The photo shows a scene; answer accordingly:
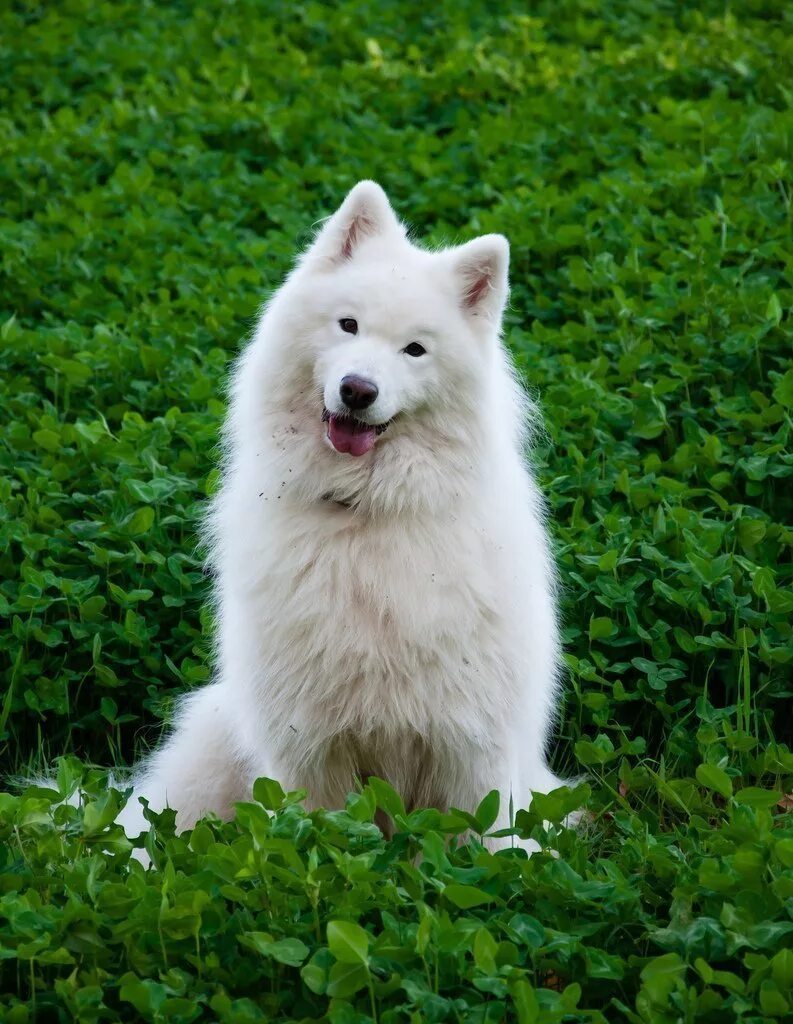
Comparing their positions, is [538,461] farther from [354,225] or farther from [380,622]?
[380,622]

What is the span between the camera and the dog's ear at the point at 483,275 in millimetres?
3596

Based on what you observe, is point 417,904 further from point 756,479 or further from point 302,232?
point 302,232

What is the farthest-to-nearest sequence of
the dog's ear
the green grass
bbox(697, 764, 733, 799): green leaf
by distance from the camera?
the dog's ear
bbox(697, 764, 733, 799): green leaf
the green grass

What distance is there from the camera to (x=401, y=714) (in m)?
3.48

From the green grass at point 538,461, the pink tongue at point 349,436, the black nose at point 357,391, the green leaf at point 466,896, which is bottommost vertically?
the green grass at point 538,461

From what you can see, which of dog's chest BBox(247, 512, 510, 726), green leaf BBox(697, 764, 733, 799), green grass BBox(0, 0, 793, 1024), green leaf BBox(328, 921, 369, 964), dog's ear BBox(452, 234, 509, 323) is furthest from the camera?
dog's ear BBox(452, 234, 509, 323)

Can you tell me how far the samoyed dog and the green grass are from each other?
40cm

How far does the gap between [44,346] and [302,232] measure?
1686 mm

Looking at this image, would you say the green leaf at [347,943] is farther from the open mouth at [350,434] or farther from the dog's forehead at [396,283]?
the dog's forehead at [396,283]

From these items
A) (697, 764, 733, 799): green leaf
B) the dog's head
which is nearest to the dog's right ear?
the dog's head

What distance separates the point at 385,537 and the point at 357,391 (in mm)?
431

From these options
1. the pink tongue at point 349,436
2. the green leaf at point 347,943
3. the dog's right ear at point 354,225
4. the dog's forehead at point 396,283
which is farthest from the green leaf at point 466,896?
the dog's right ear at point 354,225

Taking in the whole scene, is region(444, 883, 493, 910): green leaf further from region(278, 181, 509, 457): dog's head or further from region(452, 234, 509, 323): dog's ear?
region(452, 234, 509, 323): dog's ear

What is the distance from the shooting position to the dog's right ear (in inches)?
145
